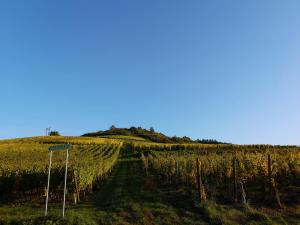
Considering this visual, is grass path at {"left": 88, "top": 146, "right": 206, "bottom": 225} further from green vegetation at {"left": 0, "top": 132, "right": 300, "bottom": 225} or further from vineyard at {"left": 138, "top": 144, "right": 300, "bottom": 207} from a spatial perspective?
vineyard at {"left": 138, "top": 144, "right": 300, "bottom": 207}

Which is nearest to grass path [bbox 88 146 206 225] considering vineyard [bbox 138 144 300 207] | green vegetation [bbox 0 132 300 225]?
green vegetation [bbox 0 132 300 225]

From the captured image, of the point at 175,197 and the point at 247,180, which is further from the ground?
the point at 247,180

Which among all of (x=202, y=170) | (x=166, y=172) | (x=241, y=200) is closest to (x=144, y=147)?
(x=166, y=172)

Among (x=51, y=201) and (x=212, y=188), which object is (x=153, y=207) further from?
(x=51, y=201)

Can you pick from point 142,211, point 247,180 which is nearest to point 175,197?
point 142,211

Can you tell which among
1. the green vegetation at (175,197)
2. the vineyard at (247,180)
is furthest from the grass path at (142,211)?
the vineyard at (247,180)

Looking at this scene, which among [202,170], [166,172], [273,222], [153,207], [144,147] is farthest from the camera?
[144,147]

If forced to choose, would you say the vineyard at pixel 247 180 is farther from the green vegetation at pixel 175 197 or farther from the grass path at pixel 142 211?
the grass path at pixel 142 211

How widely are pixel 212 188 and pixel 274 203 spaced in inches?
195

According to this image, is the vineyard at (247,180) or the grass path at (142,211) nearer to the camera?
the grass path at (142,211)

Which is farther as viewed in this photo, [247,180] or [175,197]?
[247,180]

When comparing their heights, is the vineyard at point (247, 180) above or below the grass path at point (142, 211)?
above

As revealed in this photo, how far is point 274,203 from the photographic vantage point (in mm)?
19156

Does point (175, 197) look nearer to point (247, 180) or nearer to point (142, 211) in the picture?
point (142, 211)
